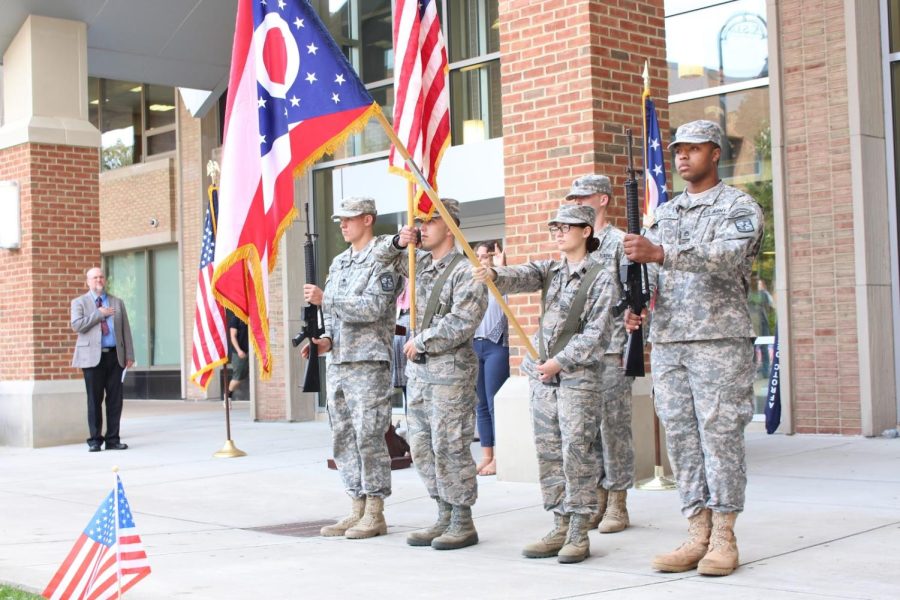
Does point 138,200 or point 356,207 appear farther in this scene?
point 138,200

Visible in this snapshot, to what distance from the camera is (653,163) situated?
29.5 feet

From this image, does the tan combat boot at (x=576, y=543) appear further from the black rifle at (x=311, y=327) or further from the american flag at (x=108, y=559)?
the american flag at (x=108, y=559)

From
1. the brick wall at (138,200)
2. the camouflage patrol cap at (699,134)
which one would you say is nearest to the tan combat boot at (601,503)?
the camouflage patrol cap at (699,134)

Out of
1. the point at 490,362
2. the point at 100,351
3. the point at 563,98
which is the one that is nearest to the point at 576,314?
the point at 563,98

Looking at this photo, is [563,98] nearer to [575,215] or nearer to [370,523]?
Answer: [575,215]

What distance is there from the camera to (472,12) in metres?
14.6

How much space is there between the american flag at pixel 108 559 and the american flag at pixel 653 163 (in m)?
5.05

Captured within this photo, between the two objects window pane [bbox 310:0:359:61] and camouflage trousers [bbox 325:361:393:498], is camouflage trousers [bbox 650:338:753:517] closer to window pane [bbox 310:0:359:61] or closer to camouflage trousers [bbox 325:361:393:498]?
camouflage trousers [bbox 325:361:393:498]

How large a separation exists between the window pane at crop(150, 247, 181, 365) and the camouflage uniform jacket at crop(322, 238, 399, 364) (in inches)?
709

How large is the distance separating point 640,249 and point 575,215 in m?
1.08

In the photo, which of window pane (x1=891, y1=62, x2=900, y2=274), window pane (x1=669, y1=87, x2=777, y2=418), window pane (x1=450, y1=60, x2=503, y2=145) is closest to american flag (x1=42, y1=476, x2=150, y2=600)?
window pane (x1=669, y1=87, x2=777, y2=418)

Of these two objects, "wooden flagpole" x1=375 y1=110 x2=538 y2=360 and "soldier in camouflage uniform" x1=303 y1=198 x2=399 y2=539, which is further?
"soldier in camouflage uniform" x1=303 y1=198 x2=399 y2=539

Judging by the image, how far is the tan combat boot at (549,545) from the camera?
20.7ft

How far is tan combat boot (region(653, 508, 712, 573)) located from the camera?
5.72m
